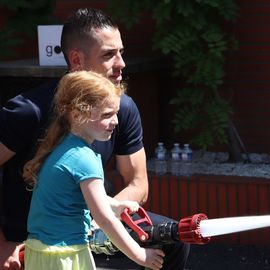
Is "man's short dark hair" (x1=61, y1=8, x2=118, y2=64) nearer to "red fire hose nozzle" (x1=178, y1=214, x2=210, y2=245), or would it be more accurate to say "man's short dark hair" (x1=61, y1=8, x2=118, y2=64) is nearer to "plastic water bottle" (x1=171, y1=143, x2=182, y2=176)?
"red fire hose nozzle" (x1=178, y1=214, x2=210, y2=245)

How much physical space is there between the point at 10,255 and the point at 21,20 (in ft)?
12.6

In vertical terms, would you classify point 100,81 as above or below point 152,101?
above

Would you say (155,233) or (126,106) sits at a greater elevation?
(126,106)

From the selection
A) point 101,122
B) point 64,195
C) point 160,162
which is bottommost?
point 160,162

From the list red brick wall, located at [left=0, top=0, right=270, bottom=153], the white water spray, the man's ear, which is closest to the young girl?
the white water spray

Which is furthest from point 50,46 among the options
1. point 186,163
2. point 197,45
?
point 186,163

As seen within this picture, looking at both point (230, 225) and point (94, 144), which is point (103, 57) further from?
point (230, 225)

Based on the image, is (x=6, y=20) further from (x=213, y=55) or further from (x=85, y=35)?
(x=85, y=35)

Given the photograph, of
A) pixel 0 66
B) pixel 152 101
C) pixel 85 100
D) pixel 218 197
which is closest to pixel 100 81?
pixel 85 100

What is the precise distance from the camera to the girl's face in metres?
2.68

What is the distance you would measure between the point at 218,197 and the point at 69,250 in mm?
2722

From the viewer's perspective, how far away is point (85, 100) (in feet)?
8.77

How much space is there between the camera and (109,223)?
259cm

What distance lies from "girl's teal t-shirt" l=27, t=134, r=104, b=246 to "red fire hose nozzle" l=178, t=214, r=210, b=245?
1.10ft
